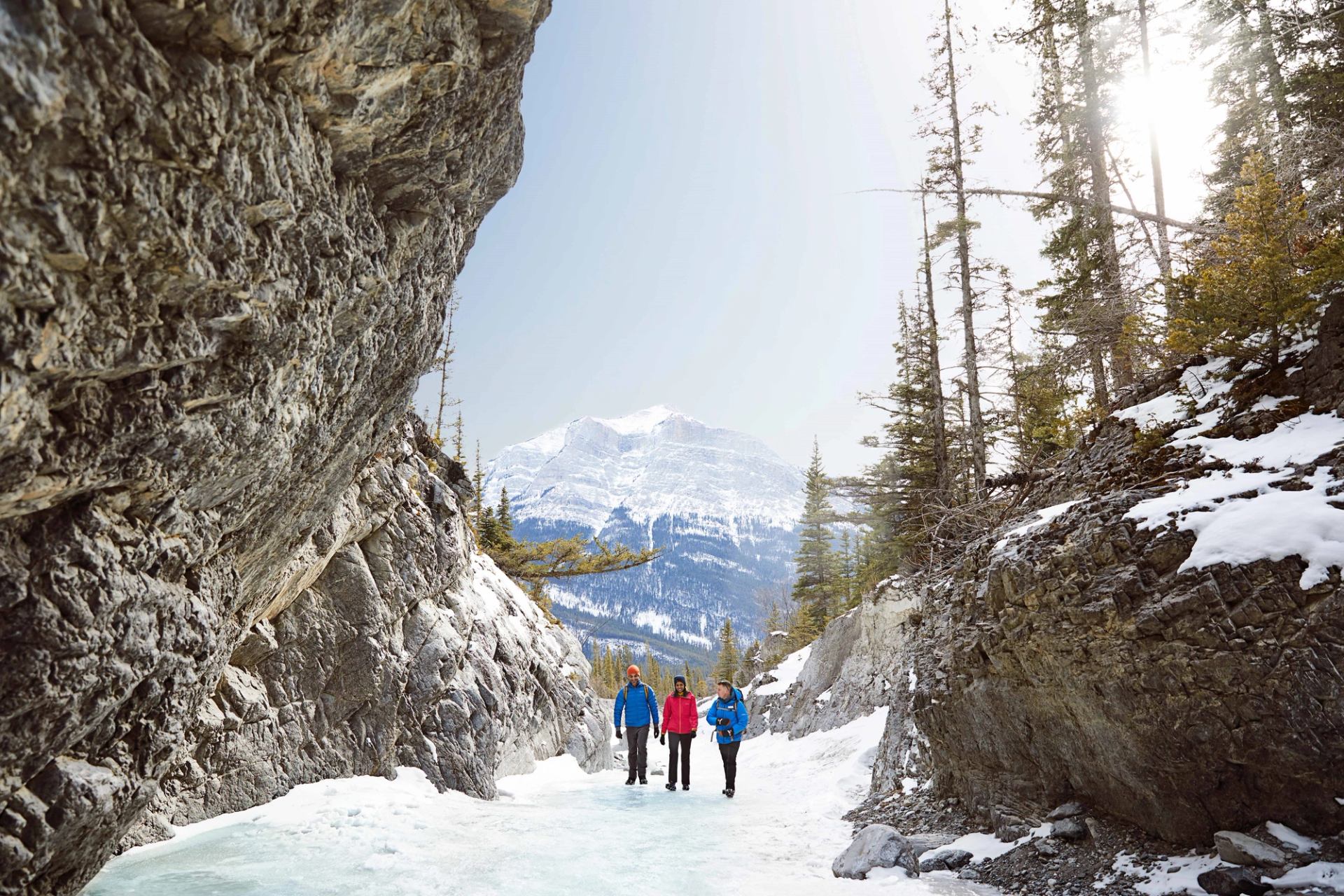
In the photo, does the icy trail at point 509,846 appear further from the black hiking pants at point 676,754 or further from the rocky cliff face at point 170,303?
the rocky cliff face at point 170,303

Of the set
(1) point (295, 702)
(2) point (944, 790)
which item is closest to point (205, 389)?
(1) point (295, 702)

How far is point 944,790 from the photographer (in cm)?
859

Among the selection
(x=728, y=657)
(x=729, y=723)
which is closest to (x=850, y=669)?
(x=729, y=723)

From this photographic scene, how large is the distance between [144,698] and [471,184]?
16.4ft

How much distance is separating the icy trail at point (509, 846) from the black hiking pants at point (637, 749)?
52cm

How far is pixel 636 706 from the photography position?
42.7 ft

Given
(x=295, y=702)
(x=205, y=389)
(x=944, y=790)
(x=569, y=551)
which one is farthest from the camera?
(x=569, y=551)

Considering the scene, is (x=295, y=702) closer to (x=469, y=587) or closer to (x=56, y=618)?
(x=469, y=587)

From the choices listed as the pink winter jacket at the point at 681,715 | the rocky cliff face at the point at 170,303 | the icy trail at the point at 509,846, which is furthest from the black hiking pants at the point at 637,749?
the rocky cliff face at the point at 170,303

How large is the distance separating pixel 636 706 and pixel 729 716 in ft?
6.58

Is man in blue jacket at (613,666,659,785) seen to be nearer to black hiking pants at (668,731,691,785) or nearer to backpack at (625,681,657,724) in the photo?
backpack at (625,681,657,724)

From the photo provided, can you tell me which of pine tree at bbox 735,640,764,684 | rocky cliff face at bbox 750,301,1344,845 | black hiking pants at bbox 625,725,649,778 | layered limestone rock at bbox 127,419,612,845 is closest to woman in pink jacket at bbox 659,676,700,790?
black hiking pants at bbox 625,725,649,778

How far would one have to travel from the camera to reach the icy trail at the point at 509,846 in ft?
20.5

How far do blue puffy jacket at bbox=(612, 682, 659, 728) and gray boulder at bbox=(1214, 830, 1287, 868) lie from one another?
8.98 meters
